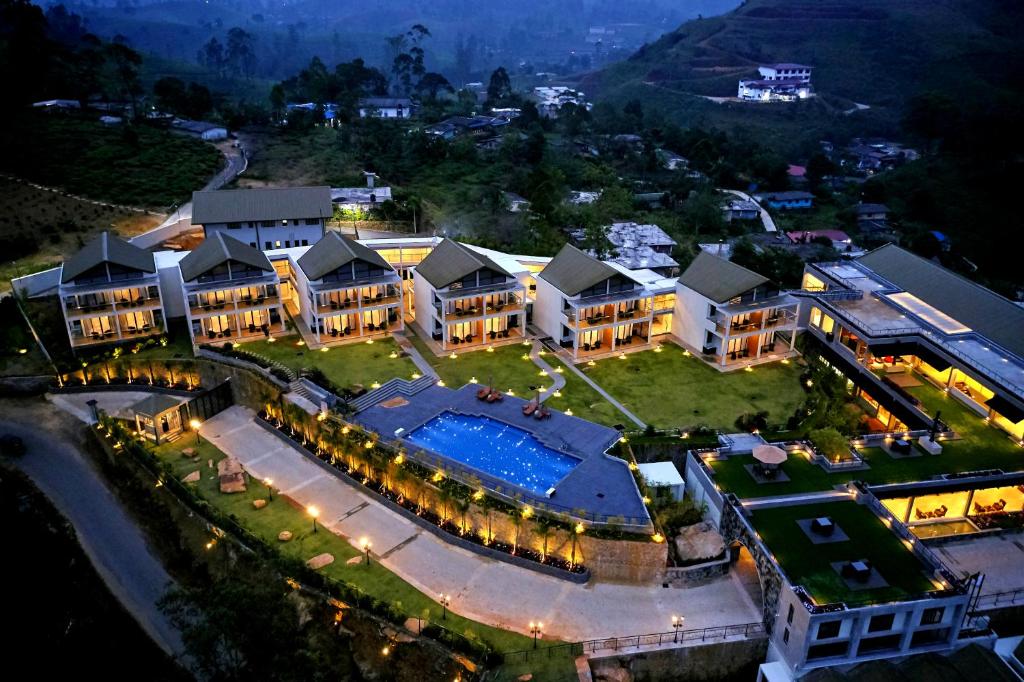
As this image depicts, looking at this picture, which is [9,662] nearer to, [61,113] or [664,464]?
[664,464]

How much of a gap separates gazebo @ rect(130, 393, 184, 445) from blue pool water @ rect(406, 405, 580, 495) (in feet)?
49.4

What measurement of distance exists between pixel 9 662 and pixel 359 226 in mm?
47246

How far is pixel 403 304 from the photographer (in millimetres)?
52000

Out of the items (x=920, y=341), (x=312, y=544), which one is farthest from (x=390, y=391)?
(x=920, y=341)

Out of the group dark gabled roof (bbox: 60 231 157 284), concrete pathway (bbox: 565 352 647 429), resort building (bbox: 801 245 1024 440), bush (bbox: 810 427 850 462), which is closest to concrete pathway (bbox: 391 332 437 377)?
concrete pathway (bbox: 565 352 647 429)

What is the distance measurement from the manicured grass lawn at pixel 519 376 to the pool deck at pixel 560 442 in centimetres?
136

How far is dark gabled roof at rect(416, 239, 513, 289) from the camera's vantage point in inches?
1837

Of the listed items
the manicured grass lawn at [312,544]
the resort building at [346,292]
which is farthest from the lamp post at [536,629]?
the resort building at [346,292]

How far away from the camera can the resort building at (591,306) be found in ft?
153

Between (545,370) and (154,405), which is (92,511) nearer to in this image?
(154,405)

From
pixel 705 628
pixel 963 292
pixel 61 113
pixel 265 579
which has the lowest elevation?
pixel 705 628

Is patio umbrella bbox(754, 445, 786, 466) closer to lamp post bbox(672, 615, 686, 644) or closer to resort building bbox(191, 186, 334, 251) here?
lamp post bbox(672, 615, 686, 644)

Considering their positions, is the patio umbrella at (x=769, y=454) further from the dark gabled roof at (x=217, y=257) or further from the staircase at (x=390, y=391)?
the dark gabled roof at (x=217, y=257)

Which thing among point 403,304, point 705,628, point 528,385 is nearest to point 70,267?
point 403,304
